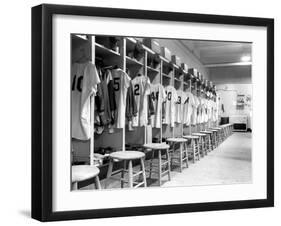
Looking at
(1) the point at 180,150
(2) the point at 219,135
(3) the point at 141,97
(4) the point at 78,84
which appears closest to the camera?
(4) the point at 78,84

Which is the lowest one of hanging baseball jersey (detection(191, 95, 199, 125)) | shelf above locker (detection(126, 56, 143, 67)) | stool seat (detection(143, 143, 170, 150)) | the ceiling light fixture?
stool seat (detection(143, 143, 170, 150))

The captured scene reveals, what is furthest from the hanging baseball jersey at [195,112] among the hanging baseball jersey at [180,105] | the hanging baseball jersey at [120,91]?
the hanging baseball jersey at [120,91]

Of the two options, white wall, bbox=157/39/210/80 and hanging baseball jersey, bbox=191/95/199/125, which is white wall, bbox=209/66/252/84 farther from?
hanging baseball jersey, bbox=191/95/199/125

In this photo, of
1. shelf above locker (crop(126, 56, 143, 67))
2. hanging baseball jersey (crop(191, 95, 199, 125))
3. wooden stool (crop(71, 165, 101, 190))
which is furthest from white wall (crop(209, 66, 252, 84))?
wooden stool (crop(71, 165, 101, 190))

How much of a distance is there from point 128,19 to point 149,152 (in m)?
1.23

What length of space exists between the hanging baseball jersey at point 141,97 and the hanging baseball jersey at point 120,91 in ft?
0.40

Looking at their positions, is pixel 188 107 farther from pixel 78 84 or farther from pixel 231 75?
pixel 78 84

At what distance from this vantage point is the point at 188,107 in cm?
236

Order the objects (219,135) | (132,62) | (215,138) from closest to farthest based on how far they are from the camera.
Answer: (219,135) < (215,138) < (132,62)

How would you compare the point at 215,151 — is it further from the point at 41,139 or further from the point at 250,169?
the point at 41,139

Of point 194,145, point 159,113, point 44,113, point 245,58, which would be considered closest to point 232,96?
point 245,58

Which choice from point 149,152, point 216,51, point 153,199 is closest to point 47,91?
point 153,199

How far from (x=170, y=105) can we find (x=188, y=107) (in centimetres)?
18

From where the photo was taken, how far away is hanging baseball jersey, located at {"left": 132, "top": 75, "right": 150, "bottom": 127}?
2498 millimetres
